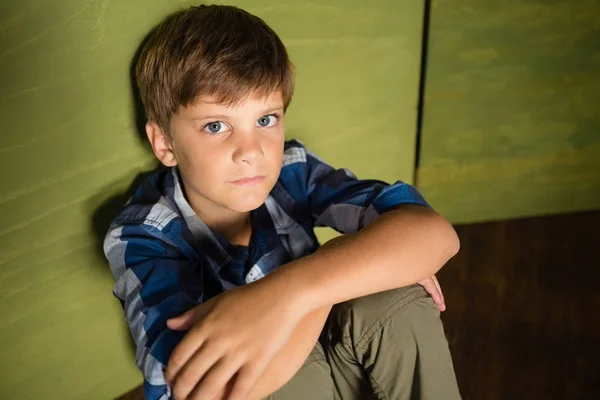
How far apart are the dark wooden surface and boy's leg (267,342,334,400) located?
356 mm

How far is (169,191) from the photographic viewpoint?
0.91 m

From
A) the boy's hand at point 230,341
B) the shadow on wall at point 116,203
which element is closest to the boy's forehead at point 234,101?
the shadow on wall at point 116,203

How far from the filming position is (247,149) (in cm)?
82

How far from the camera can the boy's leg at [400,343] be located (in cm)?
84

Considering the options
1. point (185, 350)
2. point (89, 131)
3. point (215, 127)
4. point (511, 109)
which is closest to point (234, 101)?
point (215, 127)

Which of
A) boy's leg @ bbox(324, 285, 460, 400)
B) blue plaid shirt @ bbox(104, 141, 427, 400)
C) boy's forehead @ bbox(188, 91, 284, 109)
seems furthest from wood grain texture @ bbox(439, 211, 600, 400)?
boy's forehead @ bbox(188, 91, 284, 109)

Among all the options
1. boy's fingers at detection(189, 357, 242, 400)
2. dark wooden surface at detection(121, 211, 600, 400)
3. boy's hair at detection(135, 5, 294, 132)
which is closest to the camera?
boy's fingers at detection(189, 357, 242, 400)

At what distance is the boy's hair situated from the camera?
2.64 feet

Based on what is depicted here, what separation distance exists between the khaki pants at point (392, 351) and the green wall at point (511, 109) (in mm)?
531

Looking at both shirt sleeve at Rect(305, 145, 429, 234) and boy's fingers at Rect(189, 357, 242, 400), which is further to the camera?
shirt sleeve at Rect(305, 145, 429, 234)

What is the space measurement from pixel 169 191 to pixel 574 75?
A: 2.74 ft

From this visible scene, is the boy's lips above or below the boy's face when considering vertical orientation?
below

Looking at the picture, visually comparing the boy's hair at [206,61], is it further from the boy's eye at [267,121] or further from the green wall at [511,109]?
the green wall at [511,109]

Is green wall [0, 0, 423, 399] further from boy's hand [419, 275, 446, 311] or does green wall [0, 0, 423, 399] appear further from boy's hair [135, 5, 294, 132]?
boy's hand [419, 275, 446, 311]
